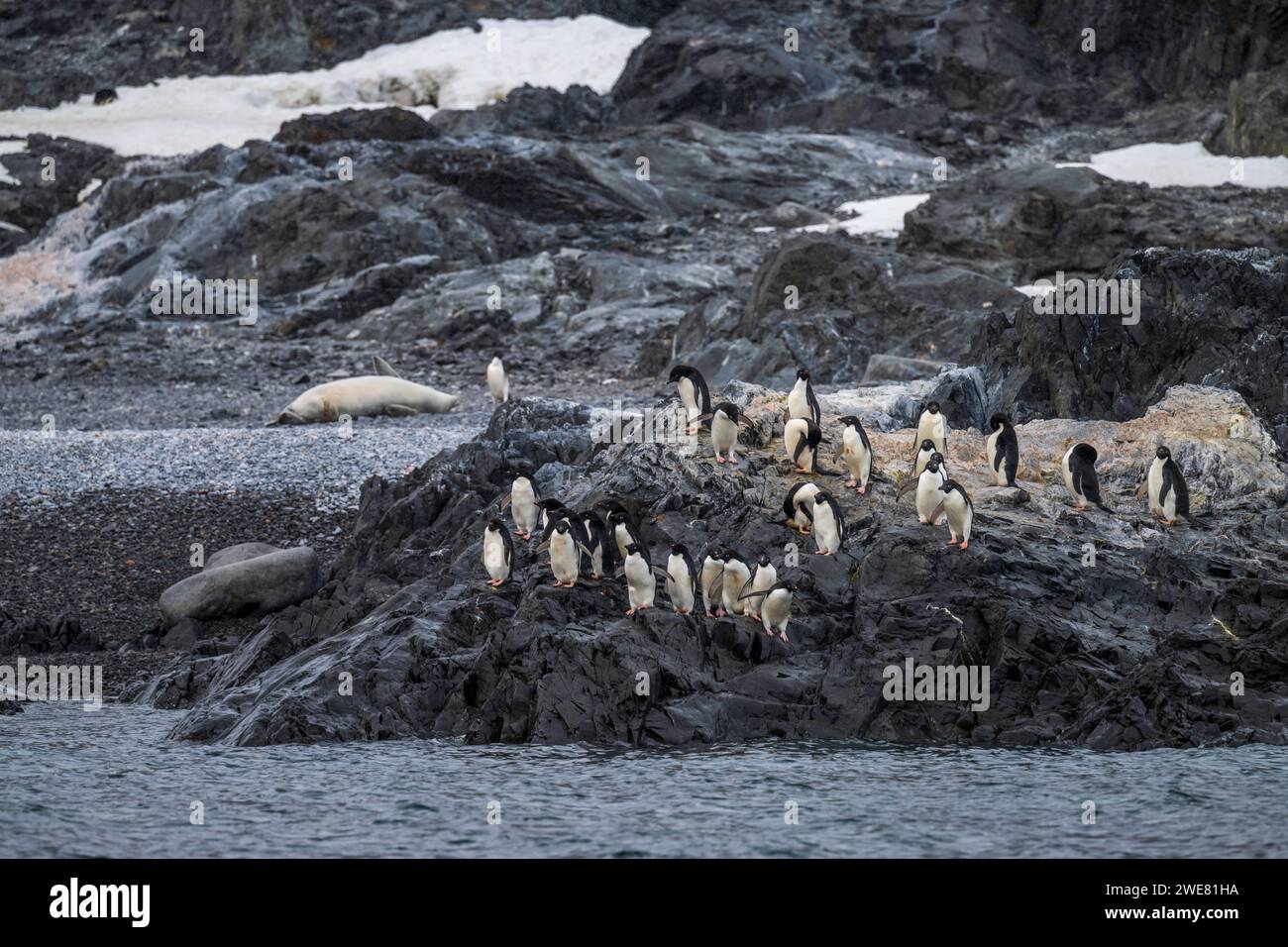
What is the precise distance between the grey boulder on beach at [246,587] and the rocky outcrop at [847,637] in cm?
180

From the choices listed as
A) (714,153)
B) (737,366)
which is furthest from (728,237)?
(737,366)

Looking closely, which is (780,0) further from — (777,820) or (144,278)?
(777,820)

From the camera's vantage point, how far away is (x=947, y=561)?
12.5 metres

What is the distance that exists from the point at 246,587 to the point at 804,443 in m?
6.73

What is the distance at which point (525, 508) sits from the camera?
1448cm

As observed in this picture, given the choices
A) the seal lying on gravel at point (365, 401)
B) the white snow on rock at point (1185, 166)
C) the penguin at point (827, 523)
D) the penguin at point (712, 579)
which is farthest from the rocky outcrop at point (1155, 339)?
the white snow on rock at point (1185, 166)

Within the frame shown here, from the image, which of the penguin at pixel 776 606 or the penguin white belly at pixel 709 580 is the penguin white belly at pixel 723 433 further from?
the penguin at pixel 776 606

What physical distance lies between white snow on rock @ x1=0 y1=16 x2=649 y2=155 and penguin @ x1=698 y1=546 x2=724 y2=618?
138ft

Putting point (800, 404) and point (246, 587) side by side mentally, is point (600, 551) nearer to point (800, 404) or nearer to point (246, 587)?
point (800, 404)

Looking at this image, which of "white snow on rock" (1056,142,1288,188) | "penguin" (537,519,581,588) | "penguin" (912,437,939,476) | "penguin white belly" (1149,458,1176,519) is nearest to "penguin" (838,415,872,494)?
"penguin" (912,437,939,476)

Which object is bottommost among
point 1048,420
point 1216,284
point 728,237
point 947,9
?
point 1048,420

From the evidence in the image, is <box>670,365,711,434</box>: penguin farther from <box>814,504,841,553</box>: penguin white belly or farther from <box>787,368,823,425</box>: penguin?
<box>814,504,841,553</box>: penguin white belly

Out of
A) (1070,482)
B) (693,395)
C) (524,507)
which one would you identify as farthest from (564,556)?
(1070,482)
